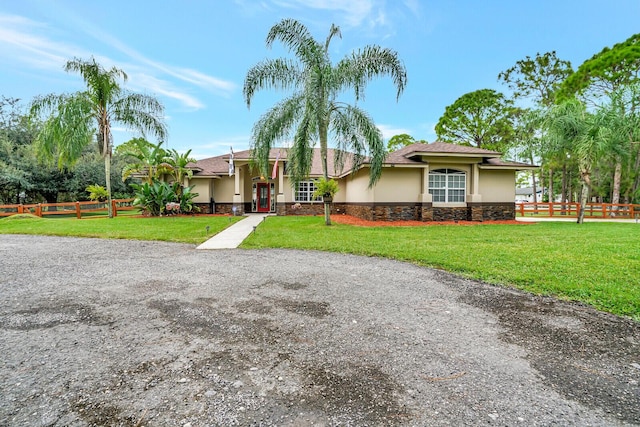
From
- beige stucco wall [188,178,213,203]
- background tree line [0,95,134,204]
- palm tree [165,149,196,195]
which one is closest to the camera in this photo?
palm tree [165,149,196,195]

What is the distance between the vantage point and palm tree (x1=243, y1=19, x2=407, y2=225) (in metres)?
11.8

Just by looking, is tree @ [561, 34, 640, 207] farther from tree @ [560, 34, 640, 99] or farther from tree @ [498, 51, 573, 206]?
tree @ [498, 51, 573, 206]

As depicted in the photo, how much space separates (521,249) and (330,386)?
25.2 ft

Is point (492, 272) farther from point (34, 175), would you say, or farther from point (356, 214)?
point (34, 175)

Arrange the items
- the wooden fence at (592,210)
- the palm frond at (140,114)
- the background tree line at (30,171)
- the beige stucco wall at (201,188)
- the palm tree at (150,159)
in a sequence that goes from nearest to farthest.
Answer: the palm frond at (140,114) < the palm tree at (150,159) < the beige stucco wall at (201,188) < the background tree line at (30,171) < the wooden fence at (592,210)

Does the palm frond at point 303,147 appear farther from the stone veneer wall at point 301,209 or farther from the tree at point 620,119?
the tree at point 620,119

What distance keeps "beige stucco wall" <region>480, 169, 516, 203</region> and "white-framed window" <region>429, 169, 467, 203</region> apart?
1225 millimetres

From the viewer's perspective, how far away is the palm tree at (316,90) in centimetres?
1183

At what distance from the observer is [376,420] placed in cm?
190

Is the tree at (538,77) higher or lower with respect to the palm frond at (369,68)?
higher

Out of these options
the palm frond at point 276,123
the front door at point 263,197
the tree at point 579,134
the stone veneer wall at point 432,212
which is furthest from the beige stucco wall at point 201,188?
the tree at point 579,134

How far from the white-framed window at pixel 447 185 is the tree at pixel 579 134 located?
5.59 m

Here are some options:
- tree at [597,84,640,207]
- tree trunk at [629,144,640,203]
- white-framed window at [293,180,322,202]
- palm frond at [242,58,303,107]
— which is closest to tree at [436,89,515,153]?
tree trunk at [629,144,640,203]

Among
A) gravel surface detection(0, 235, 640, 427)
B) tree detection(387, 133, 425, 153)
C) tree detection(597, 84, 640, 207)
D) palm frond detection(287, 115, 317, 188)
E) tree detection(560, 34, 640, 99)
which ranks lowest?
gravel surface detection(0, 235, 640, 427)
